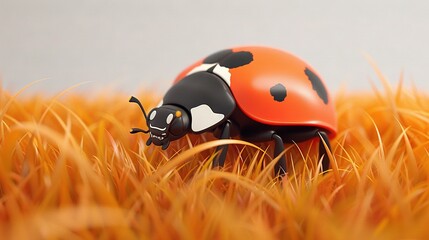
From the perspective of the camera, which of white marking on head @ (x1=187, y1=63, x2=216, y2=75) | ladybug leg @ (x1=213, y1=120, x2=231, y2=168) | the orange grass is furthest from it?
white marking on head @ (x1=187, y1=63, x2=216, y2=75)

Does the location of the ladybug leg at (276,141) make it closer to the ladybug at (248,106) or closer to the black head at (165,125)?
the ladybug at (248,106)

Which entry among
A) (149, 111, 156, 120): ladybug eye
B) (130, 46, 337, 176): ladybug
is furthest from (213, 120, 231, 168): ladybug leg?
(149, 111, 156, 120): ladybug eye

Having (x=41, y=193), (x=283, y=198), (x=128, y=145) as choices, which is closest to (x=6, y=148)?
(x=41, y=193)

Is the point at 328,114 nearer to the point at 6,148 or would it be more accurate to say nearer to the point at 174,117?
the point at 174,117

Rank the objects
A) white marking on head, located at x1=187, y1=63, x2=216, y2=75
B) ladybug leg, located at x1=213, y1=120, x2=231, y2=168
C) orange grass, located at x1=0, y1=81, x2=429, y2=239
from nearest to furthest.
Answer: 1. orange grass, located at x1=0, y1=81, x2=429, y2=239
2. ladybug leg, located at x1=213, y1=120, x2=231, y2=168
3. white marking on head, located at x1=187, y1=63, x2=216, y2=75

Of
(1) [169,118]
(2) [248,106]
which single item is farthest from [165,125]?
(2) [248,106]

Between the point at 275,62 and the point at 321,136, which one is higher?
the point at 275,62

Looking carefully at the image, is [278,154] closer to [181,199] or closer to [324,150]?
[324,150]

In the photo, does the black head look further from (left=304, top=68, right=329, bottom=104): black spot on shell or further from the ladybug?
(left=304, top=68, right=329, bottom=104): black spot on shell

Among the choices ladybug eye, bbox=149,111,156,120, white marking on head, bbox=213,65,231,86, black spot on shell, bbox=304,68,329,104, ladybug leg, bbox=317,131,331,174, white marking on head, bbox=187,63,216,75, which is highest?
white marking on head, bbox=187,63,216,75
